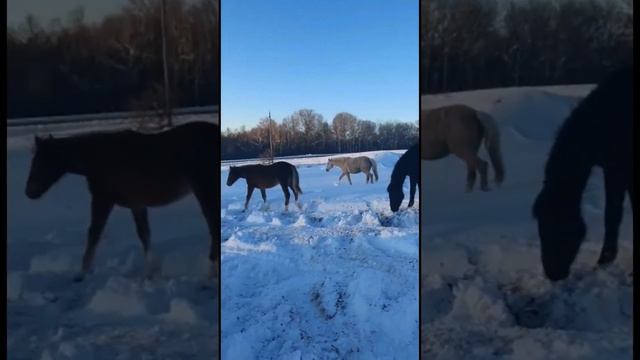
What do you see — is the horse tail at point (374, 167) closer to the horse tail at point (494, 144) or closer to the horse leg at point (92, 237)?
the horse tail at point (494, 144)

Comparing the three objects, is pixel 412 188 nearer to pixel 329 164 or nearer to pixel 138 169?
pixel 329 164

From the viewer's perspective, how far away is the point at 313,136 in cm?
209

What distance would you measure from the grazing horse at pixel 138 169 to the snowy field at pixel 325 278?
11cm

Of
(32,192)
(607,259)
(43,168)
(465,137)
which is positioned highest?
(465,137)

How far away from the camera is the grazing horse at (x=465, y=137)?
1.92m

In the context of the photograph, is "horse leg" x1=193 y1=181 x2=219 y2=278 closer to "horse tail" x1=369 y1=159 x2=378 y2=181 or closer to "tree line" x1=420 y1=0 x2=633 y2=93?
"horse tail" x1=369 y1=159 x2=378 y2=181

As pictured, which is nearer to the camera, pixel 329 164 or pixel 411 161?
pixel 411 161

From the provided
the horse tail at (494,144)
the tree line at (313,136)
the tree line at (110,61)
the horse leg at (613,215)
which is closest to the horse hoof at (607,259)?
the horse leg at (613,215)

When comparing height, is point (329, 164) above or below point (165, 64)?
below

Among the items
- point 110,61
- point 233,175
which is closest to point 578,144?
point 233,175

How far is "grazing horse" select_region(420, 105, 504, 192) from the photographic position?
192cm

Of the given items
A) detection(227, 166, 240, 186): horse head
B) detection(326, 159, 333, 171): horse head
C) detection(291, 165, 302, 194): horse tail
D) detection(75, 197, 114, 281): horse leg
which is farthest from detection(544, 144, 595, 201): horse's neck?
detection(75, 197, 114, 281): horse leg

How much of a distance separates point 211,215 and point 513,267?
4.28ft

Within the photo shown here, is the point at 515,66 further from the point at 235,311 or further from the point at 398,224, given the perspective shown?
the point at 235,311
